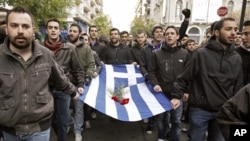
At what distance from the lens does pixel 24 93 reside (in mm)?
2133

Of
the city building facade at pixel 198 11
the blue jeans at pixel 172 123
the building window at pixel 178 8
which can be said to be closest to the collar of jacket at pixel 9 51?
the blue jeans at pixel 172 123

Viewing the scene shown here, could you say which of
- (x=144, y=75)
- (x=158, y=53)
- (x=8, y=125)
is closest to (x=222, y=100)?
(x=158, y=53)

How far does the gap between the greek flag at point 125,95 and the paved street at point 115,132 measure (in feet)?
2.15

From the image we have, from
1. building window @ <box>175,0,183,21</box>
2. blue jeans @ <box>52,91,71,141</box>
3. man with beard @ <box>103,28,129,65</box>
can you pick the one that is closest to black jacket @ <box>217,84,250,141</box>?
blue jeans @ <box>52,91,71,141</box>

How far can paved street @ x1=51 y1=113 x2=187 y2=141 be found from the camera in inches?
182

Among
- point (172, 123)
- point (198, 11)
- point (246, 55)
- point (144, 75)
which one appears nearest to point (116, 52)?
point (144, 75)

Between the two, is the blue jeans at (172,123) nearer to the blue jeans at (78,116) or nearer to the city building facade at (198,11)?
the blue jeans at (78,116)

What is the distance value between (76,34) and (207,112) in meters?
2.71

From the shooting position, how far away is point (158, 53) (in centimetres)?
407

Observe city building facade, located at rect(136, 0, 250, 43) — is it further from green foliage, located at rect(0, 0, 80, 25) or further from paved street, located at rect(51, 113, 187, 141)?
paved street, located at rect(51, 113, 187, 141)

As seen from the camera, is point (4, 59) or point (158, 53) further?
point (158, 53)

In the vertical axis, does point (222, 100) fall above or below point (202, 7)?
below

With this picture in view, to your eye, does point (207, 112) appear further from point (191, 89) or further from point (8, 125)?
point (8, 125)

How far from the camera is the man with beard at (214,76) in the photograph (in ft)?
9.76
